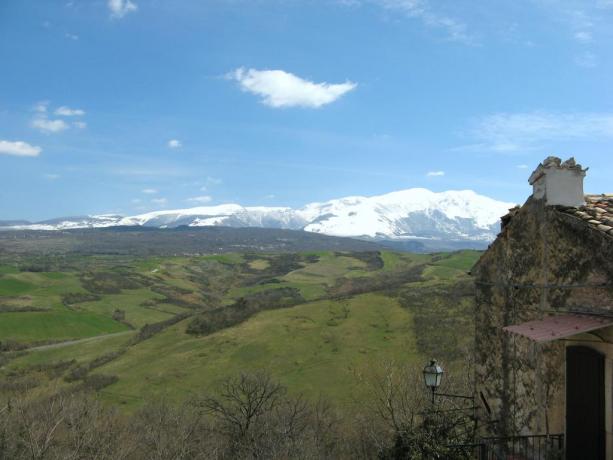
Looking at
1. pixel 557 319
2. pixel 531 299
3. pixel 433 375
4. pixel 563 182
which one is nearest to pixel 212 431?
pixel 433 375

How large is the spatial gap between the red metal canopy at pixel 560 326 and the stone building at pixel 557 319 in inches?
0.8

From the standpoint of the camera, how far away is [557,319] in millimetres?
12078

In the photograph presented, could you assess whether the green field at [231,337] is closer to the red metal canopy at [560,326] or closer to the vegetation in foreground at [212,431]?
the vegetation in foreground at [212,431]

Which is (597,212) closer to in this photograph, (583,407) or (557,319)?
(557,319)

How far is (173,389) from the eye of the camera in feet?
184

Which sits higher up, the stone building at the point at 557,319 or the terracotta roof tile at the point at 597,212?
the terracotta roof tile at the point at 597,212

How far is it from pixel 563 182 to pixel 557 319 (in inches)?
142

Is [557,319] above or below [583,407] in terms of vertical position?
above

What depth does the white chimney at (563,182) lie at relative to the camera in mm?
12961

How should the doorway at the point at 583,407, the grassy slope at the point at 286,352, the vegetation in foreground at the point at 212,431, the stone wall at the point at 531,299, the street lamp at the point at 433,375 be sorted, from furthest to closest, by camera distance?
the grassy slope at the point at 286,352 < the vegetation in foreground at the point at 212,431 < the street lamp at the point at 433,375 < the doorway at the point at 583,407 < the stone wall at the point at 531,299

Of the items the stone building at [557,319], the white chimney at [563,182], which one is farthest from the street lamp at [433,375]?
the white chimney at [563,182]

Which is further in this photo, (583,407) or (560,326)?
(583,407)

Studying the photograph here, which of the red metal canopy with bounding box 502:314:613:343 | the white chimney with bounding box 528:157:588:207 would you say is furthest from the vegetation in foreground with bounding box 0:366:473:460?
the white chimney with bounding box 528:157:588:207

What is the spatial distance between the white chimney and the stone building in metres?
0.02
